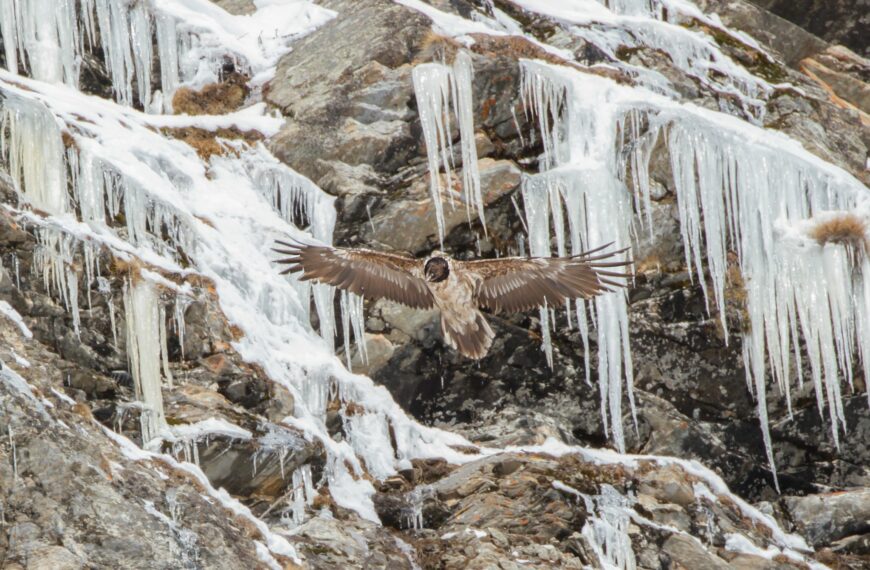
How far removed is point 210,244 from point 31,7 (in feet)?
10.3

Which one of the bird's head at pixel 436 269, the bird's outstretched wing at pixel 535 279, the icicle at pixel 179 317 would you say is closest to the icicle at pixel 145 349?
the icicle at pixel 179 317

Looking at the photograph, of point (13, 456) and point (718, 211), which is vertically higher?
point (718, 211)

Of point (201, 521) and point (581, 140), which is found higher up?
point (581, 140)

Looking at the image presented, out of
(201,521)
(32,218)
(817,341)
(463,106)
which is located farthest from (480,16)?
(201,521)

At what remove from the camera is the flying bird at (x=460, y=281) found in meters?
8.16

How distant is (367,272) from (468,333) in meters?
0.84

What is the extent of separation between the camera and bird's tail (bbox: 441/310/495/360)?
8.46 m

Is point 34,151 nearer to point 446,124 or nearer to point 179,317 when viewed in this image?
point 179,317

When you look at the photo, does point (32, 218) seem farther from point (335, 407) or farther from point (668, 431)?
point (668, 431)

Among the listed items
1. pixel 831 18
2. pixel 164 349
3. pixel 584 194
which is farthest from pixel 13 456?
pixel 831 18

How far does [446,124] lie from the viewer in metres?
10.2

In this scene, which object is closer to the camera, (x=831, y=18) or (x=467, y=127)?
(x=467, y=127)

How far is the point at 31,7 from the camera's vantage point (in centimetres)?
1048

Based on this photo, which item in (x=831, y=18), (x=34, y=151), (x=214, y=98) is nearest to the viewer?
(x=34, y=151)
